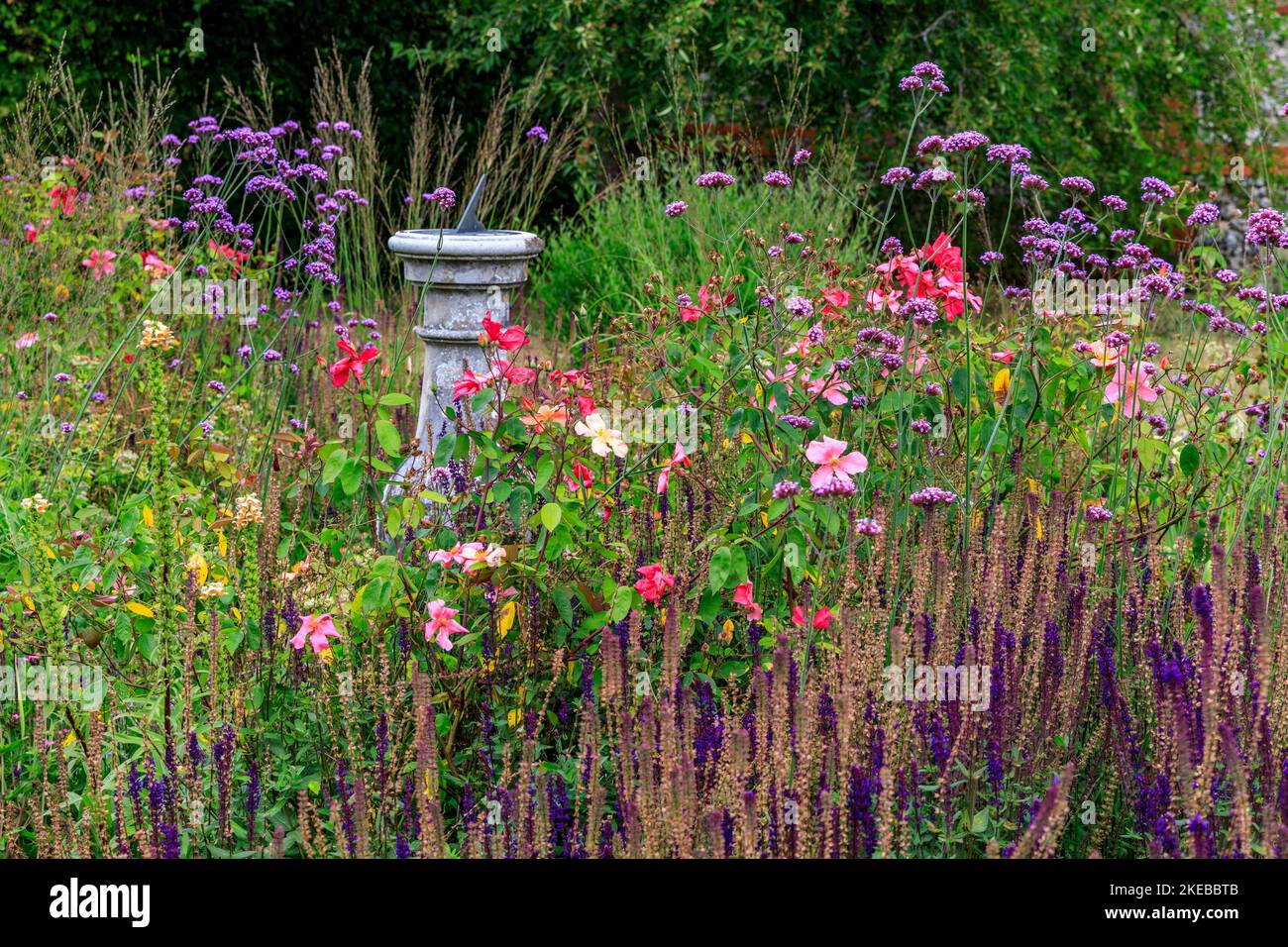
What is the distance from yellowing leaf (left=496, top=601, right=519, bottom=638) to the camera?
2498 millimetres

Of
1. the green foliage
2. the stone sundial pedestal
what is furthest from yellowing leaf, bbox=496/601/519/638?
the green foliage

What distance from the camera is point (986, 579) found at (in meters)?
2.30

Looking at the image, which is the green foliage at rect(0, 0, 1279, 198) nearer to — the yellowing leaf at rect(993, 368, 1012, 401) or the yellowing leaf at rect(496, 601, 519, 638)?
the yellowing leaf at rect(993, 368, 1012, 401)

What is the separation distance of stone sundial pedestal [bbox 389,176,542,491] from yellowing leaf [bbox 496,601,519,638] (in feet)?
4.01

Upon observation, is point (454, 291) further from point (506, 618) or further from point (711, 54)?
point (711, 54)

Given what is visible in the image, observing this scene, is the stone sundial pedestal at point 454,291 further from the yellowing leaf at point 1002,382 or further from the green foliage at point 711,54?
the green foliage at point 711,54

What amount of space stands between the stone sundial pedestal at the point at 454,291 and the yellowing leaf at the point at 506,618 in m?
1.22

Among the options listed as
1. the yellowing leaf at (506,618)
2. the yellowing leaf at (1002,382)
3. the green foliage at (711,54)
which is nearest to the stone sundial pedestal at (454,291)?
the yellowing leaf at (506,618)

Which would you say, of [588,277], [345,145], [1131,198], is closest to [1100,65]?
[1131,198]

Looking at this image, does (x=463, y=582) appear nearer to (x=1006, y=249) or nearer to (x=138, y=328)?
(x=138, y=328)

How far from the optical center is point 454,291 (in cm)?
376

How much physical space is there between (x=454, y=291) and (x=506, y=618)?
4.93ft

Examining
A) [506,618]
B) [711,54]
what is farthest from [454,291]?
[711,54]

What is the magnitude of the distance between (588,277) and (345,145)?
1428 millimetres
